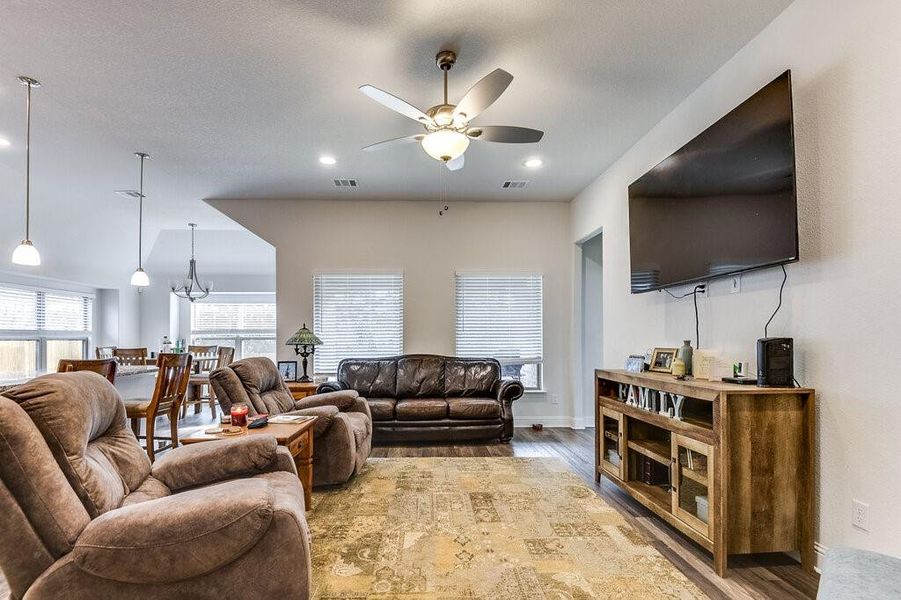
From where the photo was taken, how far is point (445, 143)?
2.85 meters

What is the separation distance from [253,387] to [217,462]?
1.57m

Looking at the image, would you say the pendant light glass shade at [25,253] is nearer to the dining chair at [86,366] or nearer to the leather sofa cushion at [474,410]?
the dining chair at [86,366]

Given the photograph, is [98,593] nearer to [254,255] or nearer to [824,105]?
[824,105]

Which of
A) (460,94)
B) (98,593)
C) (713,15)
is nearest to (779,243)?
(713,15)

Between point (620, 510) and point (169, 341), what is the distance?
26.4 ft

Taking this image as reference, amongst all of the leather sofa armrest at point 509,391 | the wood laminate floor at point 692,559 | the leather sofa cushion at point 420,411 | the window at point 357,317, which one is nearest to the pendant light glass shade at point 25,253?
the wood laminate floor at point 692,559

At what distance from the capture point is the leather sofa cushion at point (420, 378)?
5.58 metres

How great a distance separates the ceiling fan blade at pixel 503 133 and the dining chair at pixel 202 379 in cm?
530

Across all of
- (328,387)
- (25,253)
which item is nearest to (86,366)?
(25,253)

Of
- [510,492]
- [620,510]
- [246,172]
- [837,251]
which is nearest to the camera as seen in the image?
[837,251]

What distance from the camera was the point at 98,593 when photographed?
150cm

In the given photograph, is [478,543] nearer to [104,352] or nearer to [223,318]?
[104,352]

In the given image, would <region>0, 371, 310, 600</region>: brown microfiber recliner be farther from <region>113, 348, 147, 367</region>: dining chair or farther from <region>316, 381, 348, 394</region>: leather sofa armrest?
<region>113, 348, 147, 367</region>: dining chair

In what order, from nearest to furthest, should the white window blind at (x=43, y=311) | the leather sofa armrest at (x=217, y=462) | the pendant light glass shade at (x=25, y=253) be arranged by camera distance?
the leather sofa armrest at (x=217, y=462), the pendant light glass shade at (x=25, y=253), the white window blind at (x=43, y=311)
